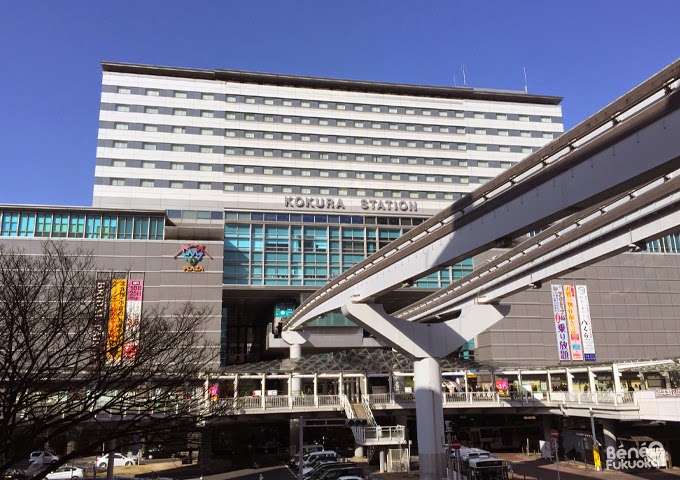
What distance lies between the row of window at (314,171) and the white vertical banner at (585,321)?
19.6 meters

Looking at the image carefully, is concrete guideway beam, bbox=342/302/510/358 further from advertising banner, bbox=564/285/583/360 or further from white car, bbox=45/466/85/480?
advertising banner, bbox=564/285/583/360

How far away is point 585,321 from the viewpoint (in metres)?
60.2

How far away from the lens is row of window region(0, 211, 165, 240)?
176ft

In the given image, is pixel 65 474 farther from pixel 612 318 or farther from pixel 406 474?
→ pixel 612 318

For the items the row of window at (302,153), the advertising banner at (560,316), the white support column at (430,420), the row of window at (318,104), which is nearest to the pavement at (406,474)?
the white support column at (430,420)

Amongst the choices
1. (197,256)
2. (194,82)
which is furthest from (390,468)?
(194,82)

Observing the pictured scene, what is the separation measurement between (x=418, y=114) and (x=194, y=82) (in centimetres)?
2908

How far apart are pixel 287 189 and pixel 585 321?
36.8 m

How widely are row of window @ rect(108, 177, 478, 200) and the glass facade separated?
3.51 m

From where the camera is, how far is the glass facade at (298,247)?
59312 mm

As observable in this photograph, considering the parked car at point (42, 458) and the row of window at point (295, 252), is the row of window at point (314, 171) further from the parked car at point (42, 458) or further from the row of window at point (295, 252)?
the parked car at point (42, 458)

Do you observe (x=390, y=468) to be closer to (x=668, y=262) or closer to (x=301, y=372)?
(x=301, y=372)

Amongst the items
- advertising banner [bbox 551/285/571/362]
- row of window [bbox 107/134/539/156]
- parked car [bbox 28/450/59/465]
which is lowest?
parked car [bbox 28/450/59/465]

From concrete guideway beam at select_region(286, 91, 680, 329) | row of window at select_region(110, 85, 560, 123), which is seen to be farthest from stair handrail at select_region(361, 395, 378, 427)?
row of window at select_region(110, 85, 560, 123)
